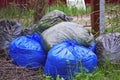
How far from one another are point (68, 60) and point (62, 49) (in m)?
0.24

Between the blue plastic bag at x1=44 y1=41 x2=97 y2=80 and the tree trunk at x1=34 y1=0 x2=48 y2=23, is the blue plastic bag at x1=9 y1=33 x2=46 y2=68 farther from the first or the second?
the tree trunk at x1=34 y1=0 x2=48 y2=23

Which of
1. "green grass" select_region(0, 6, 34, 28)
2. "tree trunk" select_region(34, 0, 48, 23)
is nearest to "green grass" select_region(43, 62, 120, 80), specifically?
"tree trunk" select_region(34, 0, 48, 23)

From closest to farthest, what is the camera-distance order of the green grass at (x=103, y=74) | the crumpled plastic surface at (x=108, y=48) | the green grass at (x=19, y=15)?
the green grass at (x=103, y=74), the crumpled plastic surface at (x=108, y=48), the green grass at (x=19, y=15)

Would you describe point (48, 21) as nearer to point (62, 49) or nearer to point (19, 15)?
point (62, 49)

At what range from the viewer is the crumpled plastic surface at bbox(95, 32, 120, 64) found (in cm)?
516

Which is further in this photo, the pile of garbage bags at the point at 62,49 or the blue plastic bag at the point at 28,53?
the blue plastic bag at the point at 28,53

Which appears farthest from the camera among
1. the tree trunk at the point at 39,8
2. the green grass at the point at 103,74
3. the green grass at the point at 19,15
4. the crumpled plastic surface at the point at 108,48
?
the green grass at the point at 19,15

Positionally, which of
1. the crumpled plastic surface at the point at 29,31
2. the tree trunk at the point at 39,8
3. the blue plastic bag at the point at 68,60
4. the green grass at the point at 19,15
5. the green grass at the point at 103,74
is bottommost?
the green grass at the point at 103,74

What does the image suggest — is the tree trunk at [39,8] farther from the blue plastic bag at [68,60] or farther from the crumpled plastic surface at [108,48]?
the blue plastic bag at [68,60]

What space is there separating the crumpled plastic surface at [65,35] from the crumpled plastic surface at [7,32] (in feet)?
2.66

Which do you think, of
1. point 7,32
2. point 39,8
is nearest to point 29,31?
point 7,32

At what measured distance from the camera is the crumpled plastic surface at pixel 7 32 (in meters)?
5.81

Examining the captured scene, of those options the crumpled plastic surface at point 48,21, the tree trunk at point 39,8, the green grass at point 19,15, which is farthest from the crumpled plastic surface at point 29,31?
the green grass at point 19,15

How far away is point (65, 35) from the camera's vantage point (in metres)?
5.20
